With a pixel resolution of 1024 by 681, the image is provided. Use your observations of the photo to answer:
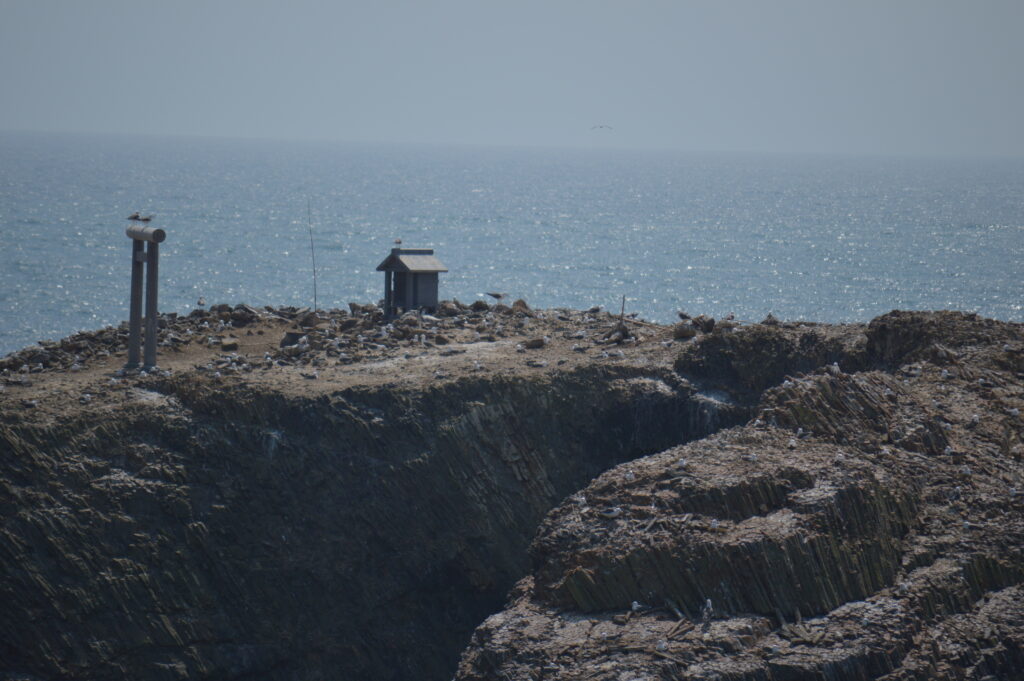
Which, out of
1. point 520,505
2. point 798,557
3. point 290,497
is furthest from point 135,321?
point 798,557

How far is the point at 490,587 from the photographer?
26156 millimetres

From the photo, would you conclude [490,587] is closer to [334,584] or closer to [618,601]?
[334,584]

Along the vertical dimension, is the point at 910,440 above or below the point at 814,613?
above

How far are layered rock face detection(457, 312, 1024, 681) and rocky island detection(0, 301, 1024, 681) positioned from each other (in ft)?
0.17

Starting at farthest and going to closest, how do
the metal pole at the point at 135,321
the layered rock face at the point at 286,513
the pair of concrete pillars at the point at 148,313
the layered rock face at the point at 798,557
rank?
1. the metal pole at the point at 135,321
2. the pair of concrete pillars at the point at 148,313
3. the layered rock face at the point at 286,513
4. the layered rock face at the point at 798,557

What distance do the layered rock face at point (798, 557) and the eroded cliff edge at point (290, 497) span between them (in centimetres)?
441

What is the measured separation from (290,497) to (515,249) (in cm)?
8029

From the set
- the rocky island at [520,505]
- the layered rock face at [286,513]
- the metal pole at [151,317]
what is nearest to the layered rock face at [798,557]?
the rocky island at [520,505]

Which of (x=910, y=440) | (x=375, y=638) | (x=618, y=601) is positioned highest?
(x=910, y=440)

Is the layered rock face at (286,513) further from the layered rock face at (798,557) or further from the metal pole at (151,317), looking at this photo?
the layered rock face at (798,557)

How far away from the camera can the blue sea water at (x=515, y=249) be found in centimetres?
7606


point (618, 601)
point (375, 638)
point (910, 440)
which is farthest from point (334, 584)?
point (910, 440)

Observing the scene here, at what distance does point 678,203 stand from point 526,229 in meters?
49.4

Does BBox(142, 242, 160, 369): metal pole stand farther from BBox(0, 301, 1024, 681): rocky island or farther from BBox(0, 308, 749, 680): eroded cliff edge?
BBox(0, 301, 1024, 681): rocky island
